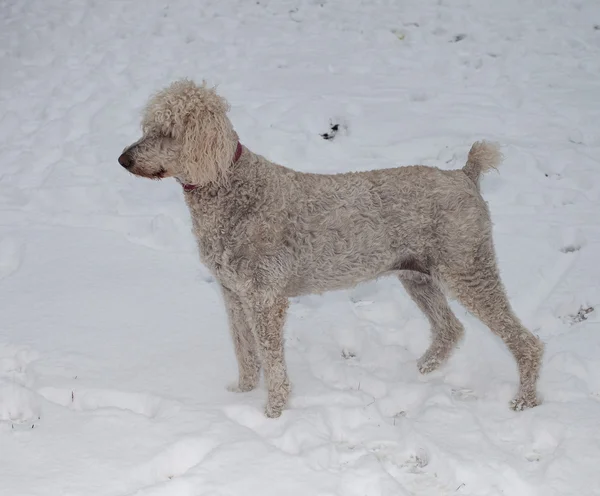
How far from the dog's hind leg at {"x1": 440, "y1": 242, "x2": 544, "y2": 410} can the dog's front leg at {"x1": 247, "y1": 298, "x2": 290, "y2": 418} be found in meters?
1.11

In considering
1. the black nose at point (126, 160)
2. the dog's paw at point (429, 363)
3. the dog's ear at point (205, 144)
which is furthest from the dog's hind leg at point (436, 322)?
the black nose at point (126, 160)

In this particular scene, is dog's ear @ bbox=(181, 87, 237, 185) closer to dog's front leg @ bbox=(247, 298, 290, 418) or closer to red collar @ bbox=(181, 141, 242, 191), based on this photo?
red collar @ bbox=(181, 141, 242, 191)

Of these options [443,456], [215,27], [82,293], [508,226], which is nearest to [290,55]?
[215,27]

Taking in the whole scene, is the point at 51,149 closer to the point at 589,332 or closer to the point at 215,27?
the point at 215,27

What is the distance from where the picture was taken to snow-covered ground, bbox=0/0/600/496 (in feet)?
14.2

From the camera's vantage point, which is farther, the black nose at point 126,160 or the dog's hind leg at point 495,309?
the dog's hind leg at point 495,309

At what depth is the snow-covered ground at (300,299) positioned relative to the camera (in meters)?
4.34

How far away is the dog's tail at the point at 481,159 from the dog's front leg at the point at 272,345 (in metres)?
1.51

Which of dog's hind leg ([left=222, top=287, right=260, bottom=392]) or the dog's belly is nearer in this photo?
the dog's belly

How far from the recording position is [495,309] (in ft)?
16.3

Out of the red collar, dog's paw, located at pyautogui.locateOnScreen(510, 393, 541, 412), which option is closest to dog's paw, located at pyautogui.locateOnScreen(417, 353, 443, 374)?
dog's paw, located at pyautogui.locateOnScreen(510, 393, 541, 412)

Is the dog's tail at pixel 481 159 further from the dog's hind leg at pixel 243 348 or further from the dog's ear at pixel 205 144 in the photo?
the dog's hind leg at pixel 243 348

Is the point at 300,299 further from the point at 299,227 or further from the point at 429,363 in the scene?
the point at 299,227

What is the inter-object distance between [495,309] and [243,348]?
5.51 ft
